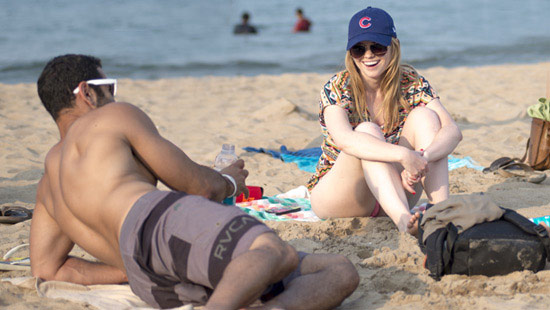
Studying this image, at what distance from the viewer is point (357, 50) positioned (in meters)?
3.88

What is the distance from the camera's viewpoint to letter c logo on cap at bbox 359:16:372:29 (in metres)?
3.76

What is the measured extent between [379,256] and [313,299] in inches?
34.3

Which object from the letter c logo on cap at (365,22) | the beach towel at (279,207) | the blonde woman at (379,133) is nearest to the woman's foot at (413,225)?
the blonde woman at (379,133)

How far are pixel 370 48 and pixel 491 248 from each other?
1.48 m

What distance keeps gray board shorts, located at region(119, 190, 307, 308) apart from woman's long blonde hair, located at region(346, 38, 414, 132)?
1747mm

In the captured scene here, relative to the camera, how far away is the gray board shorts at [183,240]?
2.38 m

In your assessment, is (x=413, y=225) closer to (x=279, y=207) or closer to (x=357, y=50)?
(x=357, y=50)

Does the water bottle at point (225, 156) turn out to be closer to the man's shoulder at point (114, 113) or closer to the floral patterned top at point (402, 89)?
the floral patterned top at point (402, 89)

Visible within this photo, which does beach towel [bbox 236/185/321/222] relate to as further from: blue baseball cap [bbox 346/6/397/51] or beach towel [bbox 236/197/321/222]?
blue baseball cap [bbox 346/6/397/51]

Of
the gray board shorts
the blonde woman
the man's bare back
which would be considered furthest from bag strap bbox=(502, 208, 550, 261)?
the man's bare back

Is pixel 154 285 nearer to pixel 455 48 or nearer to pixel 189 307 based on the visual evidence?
pixel 189 307

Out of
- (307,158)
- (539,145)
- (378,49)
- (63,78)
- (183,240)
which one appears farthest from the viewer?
(307,158)

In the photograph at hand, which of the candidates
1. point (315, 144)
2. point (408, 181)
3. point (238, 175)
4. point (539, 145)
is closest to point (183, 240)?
point (238, 175)

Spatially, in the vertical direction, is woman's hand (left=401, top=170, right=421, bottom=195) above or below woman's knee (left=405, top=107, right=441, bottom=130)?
below
